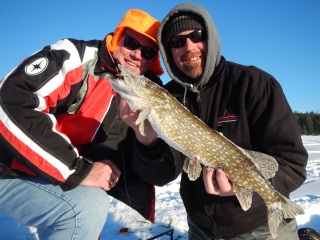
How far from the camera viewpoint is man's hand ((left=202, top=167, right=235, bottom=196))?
2.40 metres

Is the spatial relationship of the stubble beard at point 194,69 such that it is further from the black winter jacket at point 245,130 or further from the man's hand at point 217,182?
the man's hand at point 217,182

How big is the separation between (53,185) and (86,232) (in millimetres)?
524

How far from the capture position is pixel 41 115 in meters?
2.48

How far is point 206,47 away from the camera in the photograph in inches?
123

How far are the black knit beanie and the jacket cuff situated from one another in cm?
174

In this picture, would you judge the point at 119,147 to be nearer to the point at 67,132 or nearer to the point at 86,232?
the point at 67,132

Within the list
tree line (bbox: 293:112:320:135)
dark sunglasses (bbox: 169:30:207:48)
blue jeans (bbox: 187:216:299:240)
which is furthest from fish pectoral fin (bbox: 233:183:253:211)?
tree line (bbox: 293:112:320:135)

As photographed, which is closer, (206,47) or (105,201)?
(105,201)

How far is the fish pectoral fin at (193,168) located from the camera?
2.47 meters

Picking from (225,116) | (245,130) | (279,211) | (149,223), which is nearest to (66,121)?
(225,116)

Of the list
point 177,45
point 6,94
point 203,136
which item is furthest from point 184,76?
point 6,94

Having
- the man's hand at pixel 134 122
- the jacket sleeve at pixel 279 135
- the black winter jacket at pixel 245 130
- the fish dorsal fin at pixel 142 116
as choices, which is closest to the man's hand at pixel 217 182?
the black winter jacket at pixel 245 130

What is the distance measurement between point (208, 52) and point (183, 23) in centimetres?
48

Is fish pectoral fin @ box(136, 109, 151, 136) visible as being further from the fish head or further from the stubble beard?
the stubble beard
